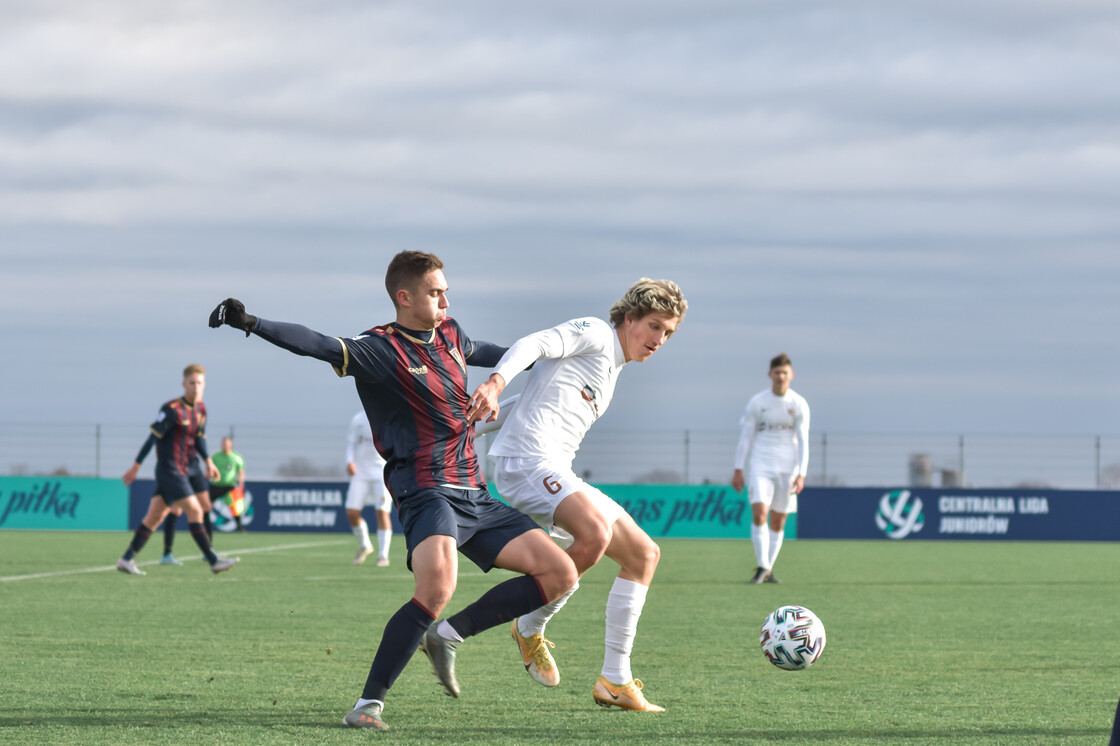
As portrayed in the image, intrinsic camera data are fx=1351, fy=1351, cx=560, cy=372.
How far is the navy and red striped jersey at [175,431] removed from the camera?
14484mm

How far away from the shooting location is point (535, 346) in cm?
564

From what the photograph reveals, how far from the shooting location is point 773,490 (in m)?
14.6

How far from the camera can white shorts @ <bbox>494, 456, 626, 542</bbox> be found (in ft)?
19.7

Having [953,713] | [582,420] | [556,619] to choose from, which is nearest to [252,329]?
[582,420]

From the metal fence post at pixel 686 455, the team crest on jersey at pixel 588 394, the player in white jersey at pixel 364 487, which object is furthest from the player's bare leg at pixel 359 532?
the metal fence post at pixel 686 455

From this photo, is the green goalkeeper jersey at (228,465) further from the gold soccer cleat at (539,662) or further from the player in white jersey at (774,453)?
the gold soccer cleat at (539,662)

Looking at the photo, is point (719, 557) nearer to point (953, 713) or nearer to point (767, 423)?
point (767, 423)

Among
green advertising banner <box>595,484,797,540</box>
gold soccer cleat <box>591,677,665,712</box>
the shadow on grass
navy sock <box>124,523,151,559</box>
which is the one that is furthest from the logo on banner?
the shadow on grass

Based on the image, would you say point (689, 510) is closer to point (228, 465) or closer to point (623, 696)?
point (228, 465)

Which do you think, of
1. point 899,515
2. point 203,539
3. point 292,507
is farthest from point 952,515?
point 203,539

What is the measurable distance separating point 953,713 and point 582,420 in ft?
6.79

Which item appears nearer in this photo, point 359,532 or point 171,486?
point 171,486

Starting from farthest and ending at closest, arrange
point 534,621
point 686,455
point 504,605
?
1. point 686,455
2. point 534,621
3. point 504,605

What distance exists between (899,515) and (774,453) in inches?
554
